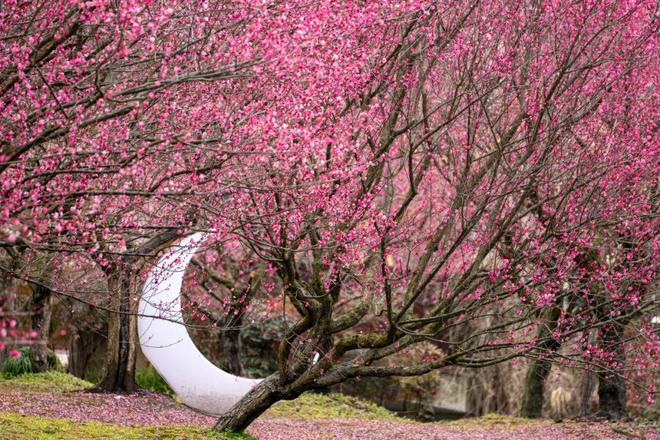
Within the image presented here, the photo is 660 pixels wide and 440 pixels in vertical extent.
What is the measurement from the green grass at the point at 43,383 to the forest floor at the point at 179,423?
2 centimetres

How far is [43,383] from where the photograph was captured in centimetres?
1574

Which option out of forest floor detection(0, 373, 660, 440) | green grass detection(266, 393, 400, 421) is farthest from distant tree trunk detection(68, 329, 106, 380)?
green grass detection(266, 393, 400, 421)

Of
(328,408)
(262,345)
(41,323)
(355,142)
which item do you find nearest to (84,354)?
(41,323)

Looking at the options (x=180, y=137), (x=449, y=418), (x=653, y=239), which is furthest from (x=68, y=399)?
(x=449, y=418)

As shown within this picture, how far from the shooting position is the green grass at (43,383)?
580 inches

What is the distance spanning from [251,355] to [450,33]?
13.2m

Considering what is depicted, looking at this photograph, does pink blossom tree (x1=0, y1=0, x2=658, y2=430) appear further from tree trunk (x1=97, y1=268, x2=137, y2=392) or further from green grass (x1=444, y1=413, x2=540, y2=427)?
green grass (x1=444, y1=413, x2=540, y2=427)

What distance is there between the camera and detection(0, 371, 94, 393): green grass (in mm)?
14731

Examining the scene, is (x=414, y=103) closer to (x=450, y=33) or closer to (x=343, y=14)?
(x=450, y=33)

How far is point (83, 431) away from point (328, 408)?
10152 millimetres

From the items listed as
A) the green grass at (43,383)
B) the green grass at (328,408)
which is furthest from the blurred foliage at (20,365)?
the green grass at (328,408)

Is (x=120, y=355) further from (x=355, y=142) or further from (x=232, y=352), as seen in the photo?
(x=355, y=142)

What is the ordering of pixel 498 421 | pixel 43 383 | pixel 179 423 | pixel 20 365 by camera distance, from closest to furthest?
pixel 179 423, pixel 43 383, pixel 20 365, pixel 498 421

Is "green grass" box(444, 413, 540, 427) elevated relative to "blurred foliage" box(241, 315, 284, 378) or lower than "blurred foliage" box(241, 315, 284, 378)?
lower
